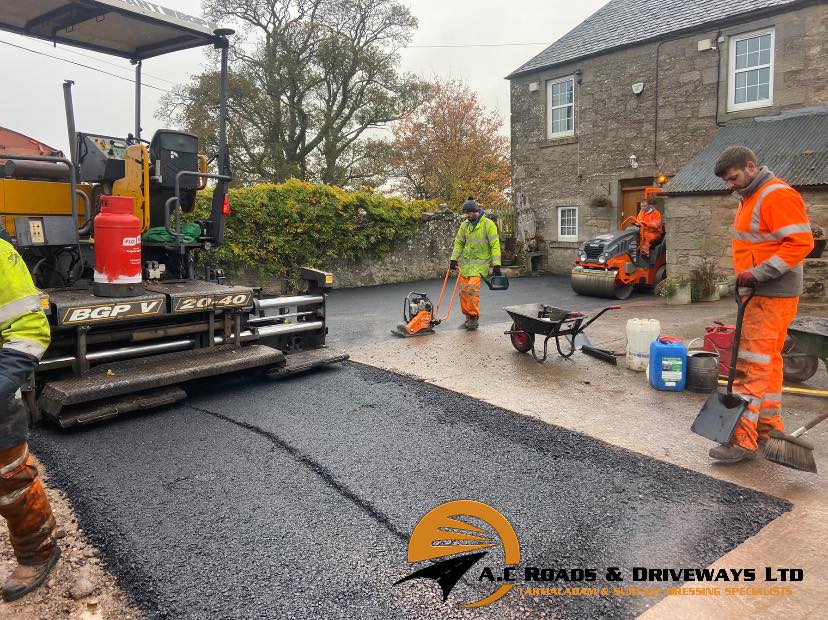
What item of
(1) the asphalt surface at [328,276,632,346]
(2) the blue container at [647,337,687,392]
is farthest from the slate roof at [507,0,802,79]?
(2) the blue container at [647,337,687,392]

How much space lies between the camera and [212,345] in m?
5.68

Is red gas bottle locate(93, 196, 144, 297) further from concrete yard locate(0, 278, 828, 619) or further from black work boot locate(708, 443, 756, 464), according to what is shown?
black work boot locate(708, 443, 756, 464)

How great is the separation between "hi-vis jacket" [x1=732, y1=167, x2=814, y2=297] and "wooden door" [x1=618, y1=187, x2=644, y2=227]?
12.1m

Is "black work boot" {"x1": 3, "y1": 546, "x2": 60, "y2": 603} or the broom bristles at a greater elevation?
the broom bristles

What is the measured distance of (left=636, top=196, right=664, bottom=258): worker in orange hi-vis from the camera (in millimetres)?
12656

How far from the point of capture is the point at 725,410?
3936 millimetres

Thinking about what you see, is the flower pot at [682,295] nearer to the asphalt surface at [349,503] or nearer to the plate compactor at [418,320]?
the plate compactor at [418,320]

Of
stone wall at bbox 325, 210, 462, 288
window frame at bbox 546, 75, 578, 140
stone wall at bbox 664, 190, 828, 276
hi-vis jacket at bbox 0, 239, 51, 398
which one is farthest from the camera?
window frame at bbox 546, 75, 578, 140

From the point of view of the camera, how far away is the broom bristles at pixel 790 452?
3.70 m

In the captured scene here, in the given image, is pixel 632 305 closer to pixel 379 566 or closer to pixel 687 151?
pixel 687 151

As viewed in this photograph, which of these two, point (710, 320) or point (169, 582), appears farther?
point (710, 320)

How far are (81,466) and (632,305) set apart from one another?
373 inches

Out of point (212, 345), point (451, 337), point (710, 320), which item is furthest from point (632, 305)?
point (212, 345)

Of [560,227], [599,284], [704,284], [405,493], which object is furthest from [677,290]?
[405,493]
